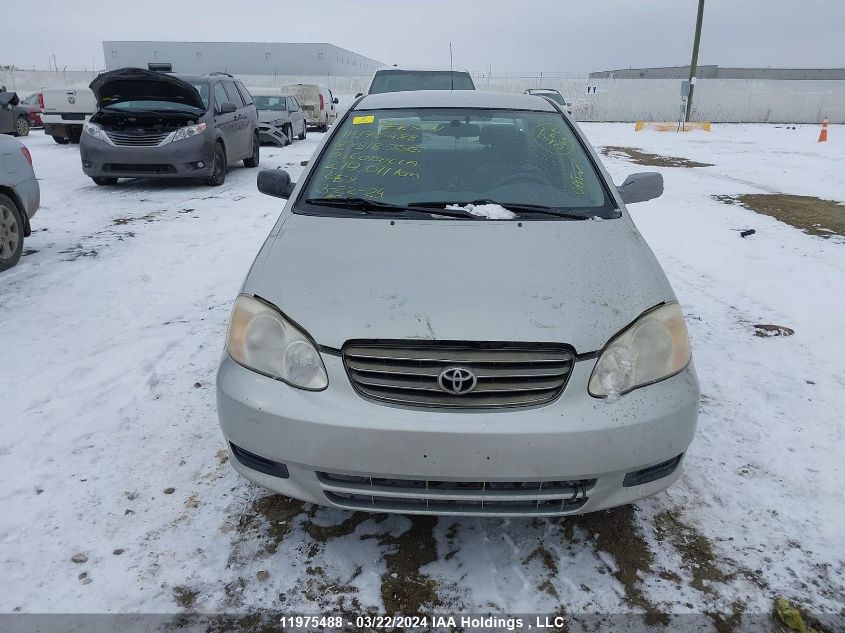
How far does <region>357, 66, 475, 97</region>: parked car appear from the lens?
10055 mm

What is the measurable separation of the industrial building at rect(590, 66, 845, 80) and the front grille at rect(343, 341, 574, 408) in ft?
186

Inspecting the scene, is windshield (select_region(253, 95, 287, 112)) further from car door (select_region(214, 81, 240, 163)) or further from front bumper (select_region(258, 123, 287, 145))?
car door (select_region(214, 81, 240, 163))

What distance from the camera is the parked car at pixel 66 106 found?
1565 cm

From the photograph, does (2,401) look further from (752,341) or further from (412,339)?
(752,341)

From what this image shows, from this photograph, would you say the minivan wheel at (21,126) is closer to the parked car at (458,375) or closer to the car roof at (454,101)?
the car roof at (454,101)

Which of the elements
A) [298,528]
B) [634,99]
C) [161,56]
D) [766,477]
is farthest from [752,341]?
[161,56]

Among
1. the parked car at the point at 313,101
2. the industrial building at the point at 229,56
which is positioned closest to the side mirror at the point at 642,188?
the parked car at the point at 313,101

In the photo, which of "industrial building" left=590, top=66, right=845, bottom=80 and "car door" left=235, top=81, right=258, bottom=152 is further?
"industrial building" left=590, top=66, right=845, bottom=80

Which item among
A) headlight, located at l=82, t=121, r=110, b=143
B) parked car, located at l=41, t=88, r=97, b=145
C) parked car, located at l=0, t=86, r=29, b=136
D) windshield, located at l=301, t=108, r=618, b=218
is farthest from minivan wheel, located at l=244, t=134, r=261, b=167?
windshield, located at l=301, t=108, r=618, b=218

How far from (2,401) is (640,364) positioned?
3331 mm

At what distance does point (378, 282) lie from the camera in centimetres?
231

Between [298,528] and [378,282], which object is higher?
[378,282]

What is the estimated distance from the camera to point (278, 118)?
17.2 metres

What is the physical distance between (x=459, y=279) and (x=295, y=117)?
17.3 metres
